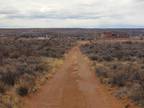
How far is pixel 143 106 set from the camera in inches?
560

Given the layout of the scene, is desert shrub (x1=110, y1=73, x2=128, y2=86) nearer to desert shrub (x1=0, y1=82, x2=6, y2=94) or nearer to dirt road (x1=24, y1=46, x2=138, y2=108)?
dirt road (x1=24, y1=46, x2=138, y2=108)

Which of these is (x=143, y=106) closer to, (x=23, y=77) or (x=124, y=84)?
(x=124, y=84)

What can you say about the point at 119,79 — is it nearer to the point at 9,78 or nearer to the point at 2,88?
the point at 9,78

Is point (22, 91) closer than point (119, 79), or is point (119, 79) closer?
point (22, 91)

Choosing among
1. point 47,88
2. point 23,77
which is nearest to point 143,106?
point 47,88

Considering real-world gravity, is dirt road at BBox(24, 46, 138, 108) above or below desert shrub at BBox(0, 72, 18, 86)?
below

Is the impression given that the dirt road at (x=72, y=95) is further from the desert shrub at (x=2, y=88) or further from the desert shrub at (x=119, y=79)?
the desert shrub at (x=2, y=88)

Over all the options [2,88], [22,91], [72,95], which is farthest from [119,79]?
[2,88]

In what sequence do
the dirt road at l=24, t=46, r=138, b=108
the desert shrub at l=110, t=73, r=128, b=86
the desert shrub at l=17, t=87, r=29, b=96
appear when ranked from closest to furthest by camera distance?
the dirt road at l=24, t=46, r=138, b=108 < the desert shrub at l=17, t=87, r=29, b=96 < the desert shrub at l=110, t=73, r=128, b=86

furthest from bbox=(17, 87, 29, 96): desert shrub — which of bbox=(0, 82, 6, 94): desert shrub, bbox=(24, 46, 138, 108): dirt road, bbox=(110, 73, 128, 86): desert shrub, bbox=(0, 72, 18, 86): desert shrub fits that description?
bbox=(110, 73, 128, 86): desert shrub

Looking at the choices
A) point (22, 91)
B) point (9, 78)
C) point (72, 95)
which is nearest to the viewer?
point (72, 95)

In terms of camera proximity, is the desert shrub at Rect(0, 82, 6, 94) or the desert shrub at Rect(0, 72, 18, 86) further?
the desert shrub at Rect(0, 72, 18, 86)

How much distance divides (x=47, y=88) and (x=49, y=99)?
2766 millimetres

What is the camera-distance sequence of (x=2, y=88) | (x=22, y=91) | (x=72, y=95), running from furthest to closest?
1. (x=2, y=88)
2. (x=22, y=91)
3. (x=72, y=95)
